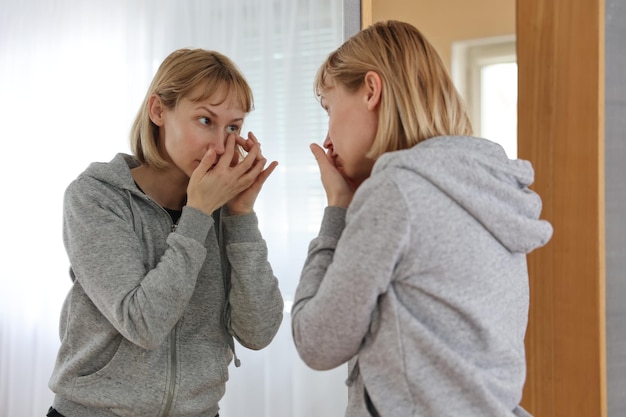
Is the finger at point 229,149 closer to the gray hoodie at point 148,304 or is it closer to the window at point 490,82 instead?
the gray hoodie at point 148,304

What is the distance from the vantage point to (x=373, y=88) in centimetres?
87

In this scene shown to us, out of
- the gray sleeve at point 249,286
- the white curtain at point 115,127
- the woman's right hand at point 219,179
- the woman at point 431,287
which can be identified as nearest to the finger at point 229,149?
the woman's right hand at point 219,179

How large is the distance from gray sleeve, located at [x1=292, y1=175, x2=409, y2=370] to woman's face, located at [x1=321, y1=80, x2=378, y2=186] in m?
0.15

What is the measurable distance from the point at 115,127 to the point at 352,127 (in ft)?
5.59

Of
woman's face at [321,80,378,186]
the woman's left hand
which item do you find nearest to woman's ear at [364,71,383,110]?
woman's face at [321,80,378,186]

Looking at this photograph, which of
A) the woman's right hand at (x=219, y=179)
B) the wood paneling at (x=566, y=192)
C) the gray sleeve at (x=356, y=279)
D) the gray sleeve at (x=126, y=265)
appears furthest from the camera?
the wood paneling at (x=566, y=192)

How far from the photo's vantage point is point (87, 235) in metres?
1.02

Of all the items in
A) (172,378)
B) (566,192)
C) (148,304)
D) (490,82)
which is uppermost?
(490,82)

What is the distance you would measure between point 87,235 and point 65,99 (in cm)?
169

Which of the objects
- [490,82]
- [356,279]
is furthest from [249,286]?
[490,82]

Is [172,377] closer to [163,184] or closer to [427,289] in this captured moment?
[163,184]

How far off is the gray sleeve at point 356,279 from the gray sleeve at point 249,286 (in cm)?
32

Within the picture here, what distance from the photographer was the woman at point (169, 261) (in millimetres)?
1003
